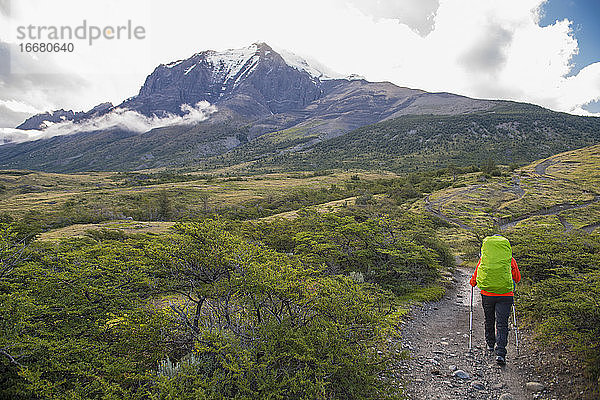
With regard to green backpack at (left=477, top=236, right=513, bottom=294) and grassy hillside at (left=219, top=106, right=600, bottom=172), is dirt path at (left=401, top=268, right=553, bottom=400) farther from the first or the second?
grassy hillside at (left=219, top=106, right=600, bottom=172)

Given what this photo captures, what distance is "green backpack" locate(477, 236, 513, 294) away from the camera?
6547mm

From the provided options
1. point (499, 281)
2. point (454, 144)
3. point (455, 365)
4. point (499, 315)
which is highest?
point (454, 144)

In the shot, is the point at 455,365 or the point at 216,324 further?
the point at 455,365

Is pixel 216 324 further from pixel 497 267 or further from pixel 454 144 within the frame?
pixel 454 144

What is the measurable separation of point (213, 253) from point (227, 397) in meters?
3.02

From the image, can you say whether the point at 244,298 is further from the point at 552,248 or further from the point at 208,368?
the point at 552,248

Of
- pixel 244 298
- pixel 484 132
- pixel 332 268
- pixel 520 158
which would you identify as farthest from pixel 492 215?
pixel 484 132

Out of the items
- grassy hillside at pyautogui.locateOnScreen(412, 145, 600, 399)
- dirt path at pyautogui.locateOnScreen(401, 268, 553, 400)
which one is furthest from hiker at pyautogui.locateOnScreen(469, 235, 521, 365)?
→ grassy hillside at pyautogui.locateOnScreen(412, 145, 600, 399)

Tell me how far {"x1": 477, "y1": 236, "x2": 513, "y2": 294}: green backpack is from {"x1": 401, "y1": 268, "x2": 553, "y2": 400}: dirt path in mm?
1750

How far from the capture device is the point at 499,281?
21.6 ft

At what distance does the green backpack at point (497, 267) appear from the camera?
655 centimetres

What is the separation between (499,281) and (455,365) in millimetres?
2283

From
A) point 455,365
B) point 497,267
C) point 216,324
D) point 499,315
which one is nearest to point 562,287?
point 499,315

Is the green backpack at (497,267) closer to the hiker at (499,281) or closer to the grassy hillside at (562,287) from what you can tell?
the hiker at (499,281)
